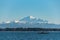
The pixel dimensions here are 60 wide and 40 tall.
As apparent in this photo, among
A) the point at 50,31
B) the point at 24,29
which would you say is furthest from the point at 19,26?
the point at 50,31

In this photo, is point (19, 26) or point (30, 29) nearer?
point (19, 26)

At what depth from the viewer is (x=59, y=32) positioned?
83.4ft

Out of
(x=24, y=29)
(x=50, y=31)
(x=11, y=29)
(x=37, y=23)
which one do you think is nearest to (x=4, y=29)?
(x=11, y=29)

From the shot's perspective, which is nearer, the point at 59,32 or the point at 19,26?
the point at 19,26

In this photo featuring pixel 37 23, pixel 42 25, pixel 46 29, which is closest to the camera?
pixel 42 25

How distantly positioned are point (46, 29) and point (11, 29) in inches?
177

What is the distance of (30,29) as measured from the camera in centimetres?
2392

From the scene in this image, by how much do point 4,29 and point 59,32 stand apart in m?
7.39

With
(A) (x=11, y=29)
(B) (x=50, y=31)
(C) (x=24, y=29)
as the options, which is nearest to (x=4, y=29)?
(A) (x=11, y=29)

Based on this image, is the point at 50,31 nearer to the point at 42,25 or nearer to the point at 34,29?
the point at 34,29

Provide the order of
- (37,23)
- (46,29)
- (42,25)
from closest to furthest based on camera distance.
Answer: (42,25), (37,23), (46,29)

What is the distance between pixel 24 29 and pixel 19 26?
6.09ft

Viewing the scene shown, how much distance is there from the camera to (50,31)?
25016mm

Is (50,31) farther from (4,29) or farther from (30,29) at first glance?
(4,29)
